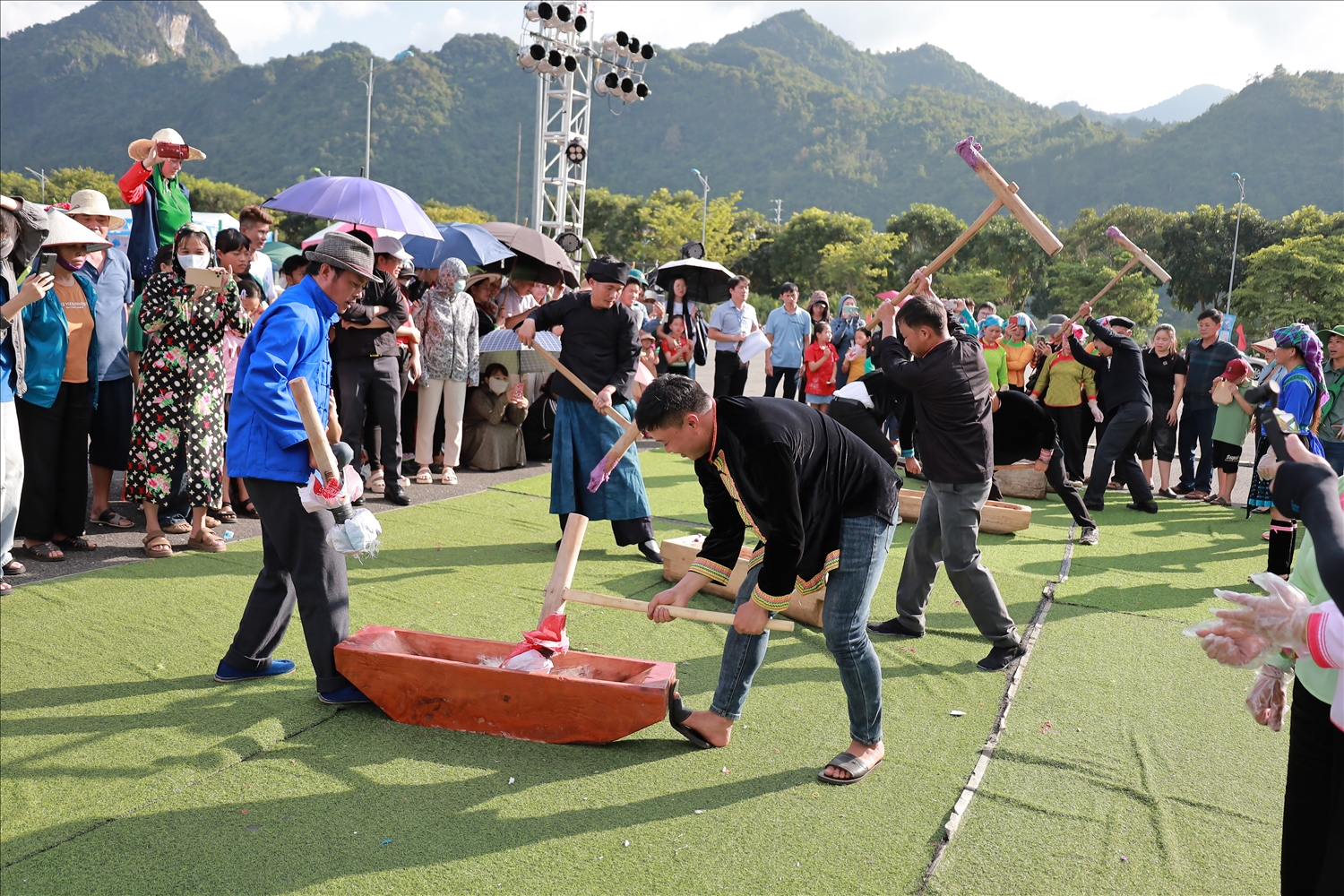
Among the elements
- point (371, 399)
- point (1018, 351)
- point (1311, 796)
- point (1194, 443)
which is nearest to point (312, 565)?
point (1311, 796)

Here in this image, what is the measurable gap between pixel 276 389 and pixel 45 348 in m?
2.77

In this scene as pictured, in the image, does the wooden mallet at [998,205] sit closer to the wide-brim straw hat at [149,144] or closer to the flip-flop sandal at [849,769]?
the flip-flop sandal at [849,769]

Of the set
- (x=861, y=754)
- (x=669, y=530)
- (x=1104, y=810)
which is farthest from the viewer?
(x=669, y=530)

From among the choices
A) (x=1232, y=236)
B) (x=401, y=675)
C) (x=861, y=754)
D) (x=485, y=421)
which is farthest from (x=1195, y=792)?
(x=1232, y=236)

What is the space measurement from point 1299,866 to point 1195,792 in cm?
135

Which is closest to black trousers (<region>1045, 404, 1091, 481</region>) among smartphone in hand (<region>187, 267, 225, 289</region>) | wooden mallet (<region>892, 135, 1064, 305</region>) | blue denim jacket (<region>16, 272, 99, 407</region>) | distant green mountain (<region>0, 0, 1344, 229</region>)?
wooden mallet (<region>892, 135, 1064, 305</region>)

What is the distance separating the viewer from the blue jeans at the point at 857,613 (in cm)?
356

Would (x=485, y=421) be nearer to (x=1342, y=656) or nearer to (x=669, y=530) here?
(x=669, y=530)

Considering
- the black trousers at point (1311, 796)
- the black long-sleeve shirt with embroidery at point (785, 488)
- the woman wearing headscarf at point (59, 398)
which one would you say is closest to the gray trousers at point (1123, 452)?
the black long-sleeve shirt with embroidery at point (785, 488)

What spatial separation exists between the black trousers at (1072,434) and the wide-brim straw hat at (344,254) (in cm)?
855

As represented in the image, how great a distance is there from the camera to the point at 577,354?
6438 millimetres

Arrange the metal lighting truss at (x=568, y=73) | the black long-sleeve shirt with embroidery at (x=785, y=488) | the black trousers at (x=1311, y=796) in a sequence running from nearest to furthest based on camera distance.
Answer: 1. the black trousers at (x=1311, y=796)
2. the black long-sleeve shirt with embroidery at (x=785, y=488)
3. the metal lighting truss at (x=568, y=73)

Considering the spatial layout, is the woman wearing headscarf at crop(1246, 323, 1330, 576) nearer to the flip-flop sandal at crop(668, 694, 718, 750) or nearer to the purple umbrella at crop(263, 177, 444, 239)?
the flip-flop sandal at crop(668, 694, 718, 750)

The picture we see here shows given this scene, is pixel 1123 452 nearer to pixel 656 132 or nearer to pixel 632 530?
pixel 632 530
